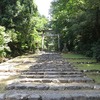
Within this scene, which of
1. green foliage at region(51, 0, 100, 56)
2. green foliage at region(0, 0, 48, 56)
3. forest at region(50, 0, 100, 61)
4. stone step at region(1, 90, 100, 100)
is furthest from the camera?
green foliage at region(51, 0, 100, 56)

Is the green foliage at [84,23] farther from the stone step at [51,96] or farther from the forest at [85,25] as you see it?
the stone step at [51,96]

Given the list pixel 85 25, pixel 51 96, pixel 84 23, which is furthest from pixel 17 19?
pixel 51 96

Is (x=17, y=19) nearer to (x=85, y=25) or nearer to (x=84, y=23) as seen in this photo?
(x=84, y=23)

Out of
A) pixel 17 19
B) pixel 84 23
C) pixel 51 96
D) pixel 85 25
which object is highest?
pixel 17 19

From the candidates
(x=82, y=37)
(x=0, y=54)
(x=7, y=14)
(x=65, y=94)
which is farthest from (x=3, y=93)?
(x=82, y=37)

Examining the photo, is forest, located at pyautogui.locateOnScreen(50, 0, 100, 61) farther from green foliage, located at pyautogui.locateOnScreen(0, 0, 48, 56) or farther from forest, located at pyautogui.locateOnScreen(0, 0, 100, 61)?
green foliage, located at pyautogui.locateOnScreen(0, 0, 48, 56)

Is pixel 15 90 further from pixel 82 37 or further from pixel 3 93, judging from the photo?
pixel 82 37

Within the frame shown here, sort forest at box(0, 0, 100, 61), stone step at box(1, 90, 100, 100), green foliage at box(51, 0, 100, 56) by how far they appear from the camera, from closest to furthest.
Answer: stone step at box(1, 90, 100, 100) < forest at box(0, 0, 100, 61) < green foliage at box(51, 0, 100, 56)

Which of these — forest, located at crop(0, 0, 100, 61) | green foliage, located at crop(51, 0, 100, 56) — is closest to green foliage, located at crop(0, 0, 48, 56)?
forest, located at crop(0, 0, 100, 61)

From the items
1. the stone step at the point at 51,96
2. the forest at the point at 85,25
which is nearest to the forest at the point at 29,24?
the forest at the point at 85,25

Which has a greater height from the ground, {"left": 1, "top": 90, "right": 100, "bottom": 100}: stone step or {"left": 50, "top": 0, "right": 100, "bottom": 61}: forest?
{"left": 50, "top": 0, "right": 100, "bottom": 61}: forest

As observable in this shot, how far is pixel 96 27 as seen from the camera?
21.0 meters

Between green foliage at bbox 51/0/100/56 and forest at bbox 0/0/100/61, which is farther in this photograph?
green foliage at bbox 51/0/100/56

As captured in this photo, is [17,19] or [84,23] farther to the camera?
[84,23]
